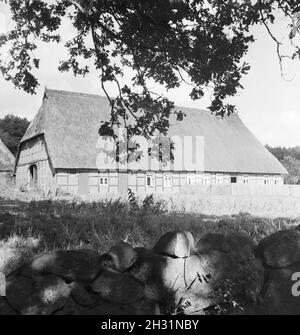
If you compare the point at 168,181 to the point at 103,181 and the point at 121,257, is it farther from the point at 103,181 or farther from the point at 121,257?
the point at 121,257

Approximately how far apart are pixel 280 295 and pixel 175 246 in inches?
48.5

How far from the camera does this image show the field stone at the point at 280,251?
407cm

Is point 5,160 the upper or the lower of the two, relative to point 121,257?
upper

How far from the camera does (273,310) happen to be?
399cm

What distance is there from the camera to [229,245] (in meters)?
3.99

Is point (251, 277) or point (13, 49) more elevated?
point (13, 49)

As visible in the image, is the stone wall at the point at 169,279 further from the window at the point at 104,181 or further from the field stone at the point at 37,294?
the window at the point at 104,181

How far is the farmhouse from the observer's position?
29.5 m

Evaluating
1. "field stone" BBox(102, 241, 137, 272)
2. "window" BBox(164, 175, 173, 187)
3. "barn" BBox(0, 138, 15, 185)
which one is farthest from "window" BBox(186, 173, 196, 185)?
"field stone" BBox(102, 241, 137, 272)

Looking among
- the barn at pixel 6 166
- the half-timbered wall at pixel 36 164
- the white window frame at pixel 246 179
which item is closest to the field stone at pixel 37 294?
the half-timbered wall at pixel 36 164

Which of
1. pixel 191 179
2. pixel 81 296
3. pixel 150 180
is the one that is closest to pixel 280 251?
pixel 81 296
